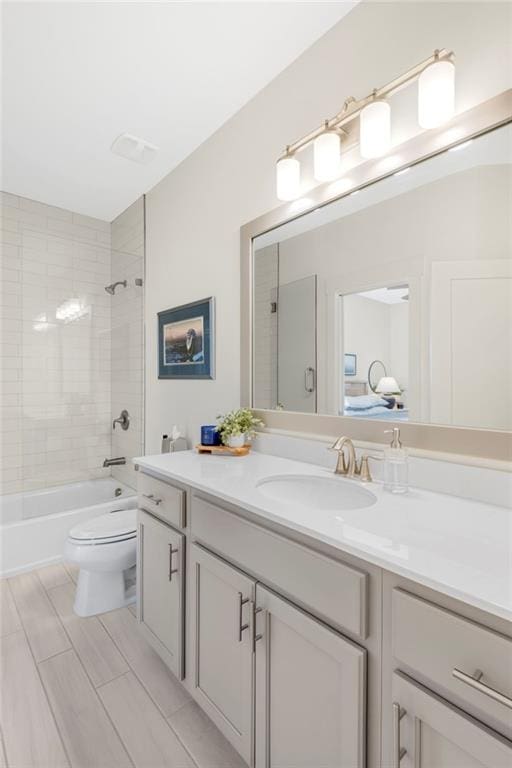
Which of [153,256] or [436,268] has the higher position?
[153,256]

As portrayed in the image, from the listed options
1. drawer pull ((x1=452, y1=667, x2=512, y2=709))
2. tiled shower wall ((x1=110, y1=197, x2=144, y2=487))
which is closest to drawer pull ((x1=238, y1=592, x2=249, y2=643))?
drawer pull ((x1=452, y1=667, x2=512, y2=709))

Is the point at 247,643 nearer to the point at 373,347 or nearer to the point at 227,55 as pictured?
the point at 373,347

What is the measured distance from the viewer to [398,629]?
0.69 meters

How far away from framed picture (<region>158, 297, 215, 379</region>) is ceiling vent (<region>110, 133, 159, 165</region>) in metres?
0.92

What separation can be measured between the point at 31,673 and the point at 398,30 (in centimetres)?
272

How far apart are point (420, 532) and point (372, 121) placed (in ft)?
4.04

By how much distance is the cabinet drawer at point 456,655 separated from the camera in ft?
1.84

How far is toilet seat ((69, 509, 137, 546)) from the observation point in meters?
1.91

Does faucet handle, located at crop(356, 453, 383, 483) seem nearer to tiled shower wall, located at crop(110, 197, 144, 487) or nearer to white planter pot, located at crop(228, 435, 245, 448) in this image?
white planter pot, located at crop(228, 435, 245, 448)

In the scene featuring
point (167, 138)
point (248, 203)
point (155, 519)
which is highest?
point (167, 138)

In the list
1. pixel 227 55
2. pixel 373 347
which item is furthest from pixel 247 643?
pixel 227 55

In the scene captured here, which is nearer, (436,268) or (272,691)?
(272,691)

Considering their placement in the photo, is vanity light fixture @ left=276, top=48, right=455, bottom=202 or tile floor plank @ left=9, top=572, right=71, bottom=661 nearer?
vanity light fixture @ left=276, top=48, right=455, bottom=202

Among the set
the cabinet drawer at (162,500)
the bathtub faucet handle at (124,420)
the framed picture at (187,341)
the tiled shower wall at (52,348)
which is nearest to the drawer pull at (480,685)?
the cabinet drawer at (162,500)
